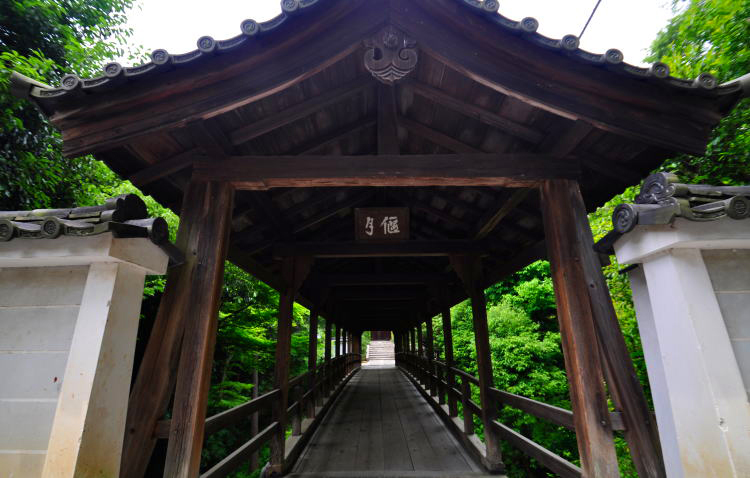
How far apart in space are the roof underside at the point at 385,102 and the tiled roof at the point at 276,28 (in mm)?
11

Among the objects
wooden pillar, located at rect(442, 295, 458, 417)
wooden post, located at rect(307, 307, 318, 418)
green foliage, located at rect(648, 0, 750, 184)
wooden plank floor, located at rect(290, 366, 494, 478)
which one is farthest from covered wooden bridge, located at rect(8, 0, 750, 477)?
wooden post, located at rect(307, 307, 318, 418)

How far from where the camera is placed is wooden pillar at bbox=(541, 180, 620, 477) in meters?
2.30

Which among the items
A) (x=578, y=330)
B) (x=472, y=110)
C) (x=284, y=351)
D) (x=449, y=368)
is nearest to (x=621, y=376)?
(x=578, y=330)

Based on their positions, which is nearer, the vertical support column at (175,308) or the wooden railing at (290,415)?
the vertical support column at (175,308)

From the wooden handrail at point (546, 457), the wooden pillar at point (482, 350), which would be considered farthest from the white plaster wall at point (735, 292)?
the wooden pillar at point (482, 350)

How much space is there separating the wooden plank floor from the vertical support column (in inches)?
111

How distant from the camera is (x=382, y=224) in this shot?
165 inches

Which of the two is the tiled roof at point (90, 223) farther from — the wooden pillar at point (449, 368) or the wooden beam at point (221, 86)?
the wooden pillar at point (449, 368)

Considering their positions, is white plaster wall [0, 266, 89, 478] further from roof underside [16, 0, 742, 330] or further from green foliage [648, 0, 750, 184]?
green foliage [648, 0, 750, 184]

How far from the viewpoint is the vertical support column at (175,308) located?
2.18 metres

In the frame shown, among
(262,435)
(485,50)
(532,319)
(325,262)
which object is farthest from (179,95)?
(532,319)

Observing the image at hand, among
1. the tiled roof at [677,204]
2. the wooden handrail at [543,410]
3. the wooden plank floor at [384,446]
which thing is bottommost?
the wooden plank floor at [384,446]

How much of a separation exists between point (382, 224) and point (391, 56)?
2.08m

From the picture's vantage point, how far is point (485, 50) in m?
2.53
